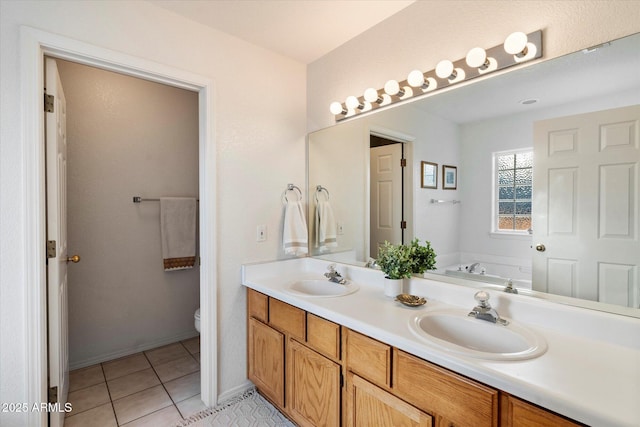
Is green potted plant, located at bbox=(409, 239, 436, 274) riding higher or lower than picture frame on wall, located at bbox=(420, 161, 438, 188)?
lower

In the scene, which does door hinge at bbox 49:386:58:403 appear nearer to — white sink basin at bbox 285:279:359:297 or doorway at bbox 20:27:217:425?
doorway at bbox 20:27:217:425

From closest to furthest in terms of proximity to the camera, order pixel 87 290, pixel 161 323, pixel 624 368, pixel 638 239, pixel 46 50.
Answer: pixel 624 368, pixel 638 239, pixel 46 50, pixel 87 290, pixel 161 323

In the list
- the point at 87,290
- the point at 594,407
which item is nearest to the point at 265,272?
the point at 87,290

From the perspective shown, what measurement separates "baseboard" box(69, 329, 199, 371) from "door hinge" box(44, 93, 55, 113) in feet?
6.52

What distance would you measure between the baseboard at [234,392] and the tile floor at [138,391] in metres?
0.13

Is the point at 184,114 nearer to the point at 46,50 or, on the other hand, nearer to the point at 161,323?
the point at 46,50

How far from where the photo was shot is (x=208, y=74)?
1897 mm

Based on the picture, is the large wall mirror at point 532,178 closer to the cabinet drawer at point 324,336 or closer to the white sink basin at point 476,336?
the white sink basin at point 476,336

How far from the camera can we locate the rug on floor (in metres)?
1.77

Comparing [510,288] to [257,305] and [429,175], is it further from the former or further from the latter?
[257,305]

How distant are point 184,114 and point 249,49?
117cm

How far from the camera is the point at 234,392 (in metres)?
2.03

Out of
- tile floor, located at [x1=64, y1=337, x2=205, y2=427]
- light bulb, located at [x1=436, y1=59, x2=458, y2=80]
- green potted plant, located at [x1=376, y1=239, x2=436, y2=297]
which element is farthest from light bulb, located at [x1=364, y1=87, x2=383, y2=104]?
tile floor, located at [x1=64, y1=337, x2=205, y2=427]

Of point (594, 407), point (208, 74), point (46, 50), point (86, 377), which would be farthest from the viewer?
point (86, 377)
